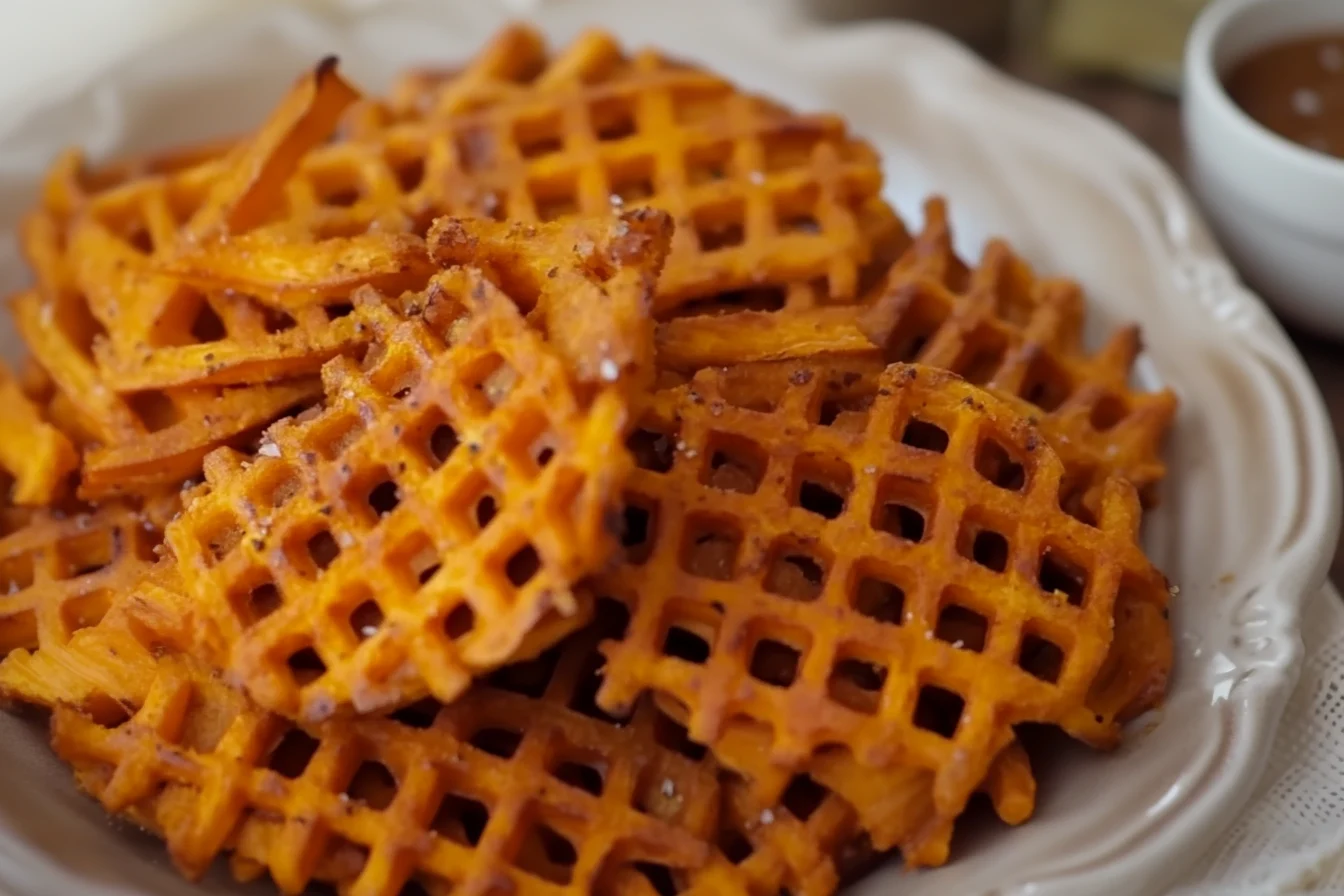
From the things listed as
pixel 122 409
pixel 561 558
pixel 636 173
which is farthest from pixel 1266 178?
pixel 122 409

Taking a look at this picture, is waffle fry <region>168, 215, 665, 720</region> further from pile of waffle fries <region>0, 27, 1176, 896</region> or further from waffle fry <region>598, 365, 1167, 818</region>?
waffle fry <region>598, 365, 1167, 818</region>

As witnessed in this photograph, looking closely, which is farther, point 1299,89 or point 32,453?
point 1299,89

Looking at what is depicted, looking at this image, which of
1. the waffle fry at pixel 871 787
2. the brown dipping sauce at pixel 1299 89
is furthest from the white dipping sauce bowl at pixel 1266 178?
the waffle fry at pixel 871 787

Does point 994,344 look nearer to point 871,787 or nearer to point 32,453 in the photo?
point 871,787

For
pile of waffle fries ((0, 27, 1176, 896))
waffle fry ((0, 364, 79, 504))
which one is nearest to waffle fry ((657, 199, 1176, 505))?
pile of waffle fries ((0, 27, 1176, 896))

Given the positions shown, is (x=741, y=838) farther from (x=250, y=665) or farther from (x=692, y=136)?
(x=692, y=136)

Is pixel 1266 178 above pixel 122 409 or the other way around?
the other way around
